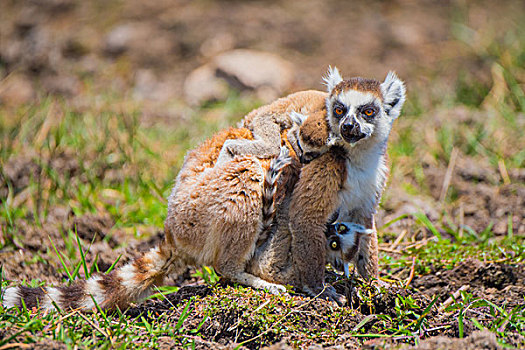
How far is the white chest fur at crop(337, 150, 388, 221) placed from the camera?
445 cm

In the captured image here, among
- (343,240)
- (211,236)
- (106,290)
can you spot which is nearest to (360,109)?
(343,240)

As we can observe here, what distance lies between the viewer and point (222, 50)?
10969 mm

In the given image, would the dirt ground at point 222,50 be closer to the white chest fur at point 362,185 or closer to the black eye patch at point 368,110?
the white chest fur at point 362,185

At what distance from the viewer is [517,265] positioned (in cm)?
509

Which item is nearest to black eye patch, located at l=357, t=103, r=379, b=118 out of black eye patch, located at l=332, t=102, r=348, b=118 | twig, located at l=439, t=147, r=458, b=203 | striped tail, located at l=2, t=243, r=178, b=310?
black eye patch, located at l=332, t=102, r=348, b=118

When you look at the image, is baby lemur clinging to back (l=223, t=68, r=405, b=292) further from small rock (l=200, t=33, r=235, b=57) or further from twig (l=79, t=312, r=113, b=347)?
small rock (l=200, t=33, r=235, b=57)

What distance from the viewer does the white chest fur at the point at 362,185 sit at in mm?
4453

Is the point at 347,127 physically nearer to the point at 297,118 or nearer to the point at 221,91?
the point at 297,118

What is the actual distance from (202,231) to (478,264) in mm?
2700

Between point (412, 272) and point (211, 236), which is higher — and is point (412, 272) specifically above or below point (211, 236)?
below

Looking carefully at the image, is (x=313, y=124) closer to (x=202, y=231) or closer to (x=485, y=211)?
(x=202, y=231)

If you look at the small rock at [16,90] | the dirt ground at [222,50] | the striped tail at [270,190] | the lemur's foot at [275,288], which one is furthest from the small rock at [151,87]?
the lemur's foot at [275,288]

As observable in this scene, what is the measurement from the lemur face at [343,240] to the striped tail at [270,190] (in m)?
0.52

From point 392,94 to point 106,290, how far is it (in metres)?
2.90
